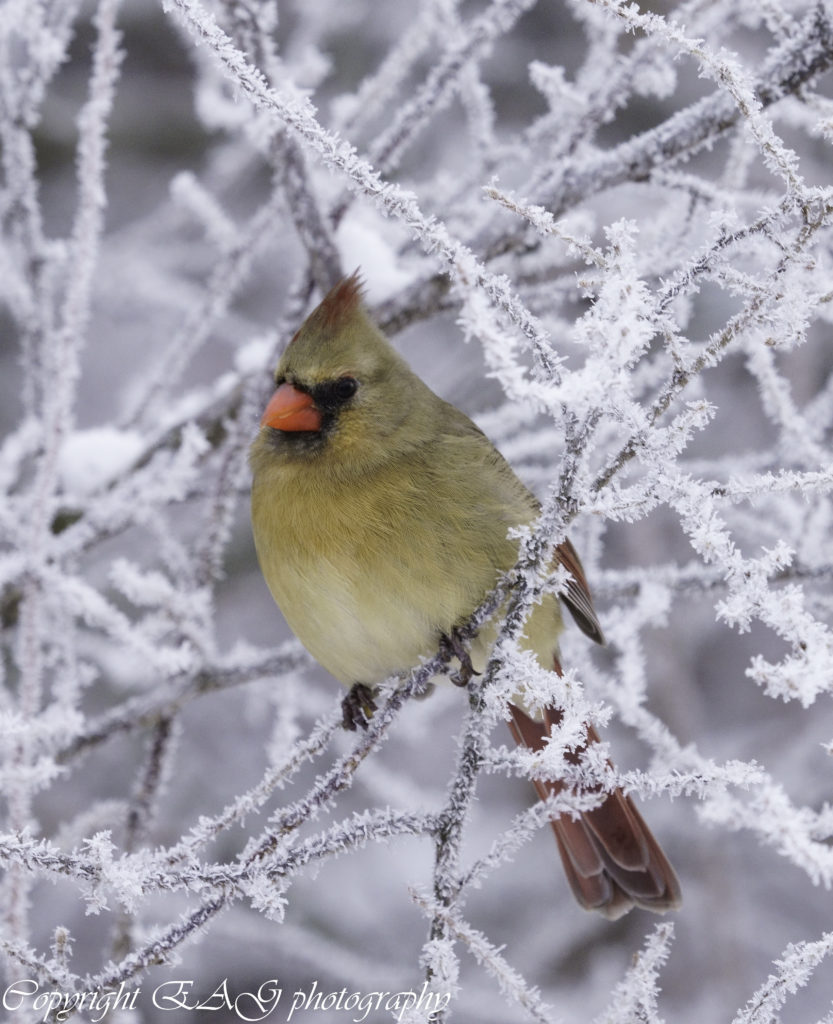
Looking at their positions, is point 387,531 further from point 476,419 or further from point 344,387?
point 476,419

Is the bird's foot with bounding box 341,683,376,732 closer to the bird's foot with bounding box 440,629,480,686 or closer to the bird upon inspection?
the bird

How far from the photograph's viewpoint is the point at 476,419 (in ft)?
9.91

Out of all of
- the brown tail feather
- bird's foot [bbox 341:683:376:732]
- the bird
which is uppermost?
the bird

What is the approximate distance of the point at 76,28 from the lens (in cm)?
522

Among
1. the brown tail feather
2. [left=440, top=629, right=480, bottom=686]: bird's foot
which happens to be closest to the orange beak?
[left=440, top=629, right=480, bottom=686]: bird's foot

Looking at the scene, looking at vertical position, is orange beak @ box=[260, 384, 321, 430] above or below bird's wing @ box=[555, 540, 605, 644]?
below

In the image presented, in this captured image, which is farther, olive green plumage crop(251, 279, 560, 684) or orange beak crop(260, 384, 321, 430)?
orange beak crop(260, 384, 321, 430)

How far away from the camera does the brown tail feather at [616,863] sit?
8.50 ft

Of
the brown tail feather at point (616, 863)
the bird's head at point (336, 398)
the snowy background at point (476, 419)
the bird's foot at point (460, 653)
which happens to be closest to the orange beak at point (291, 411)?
the bird's head at point (336, 398)

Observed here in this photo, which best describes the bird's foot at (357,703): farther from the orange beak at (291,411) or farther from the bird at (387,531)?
the orange beak at (291,411)

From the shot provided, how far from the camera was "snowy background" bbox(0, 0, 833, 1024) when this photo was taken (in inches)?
52.2

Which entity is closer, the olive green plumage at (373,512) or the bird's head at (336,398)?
the olive green plumage at (373,512)

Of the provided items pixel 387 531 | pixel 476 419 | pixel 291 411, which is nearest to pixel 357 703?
pixel 387 531

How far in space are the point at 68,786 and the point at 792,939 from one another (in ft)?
9.20
